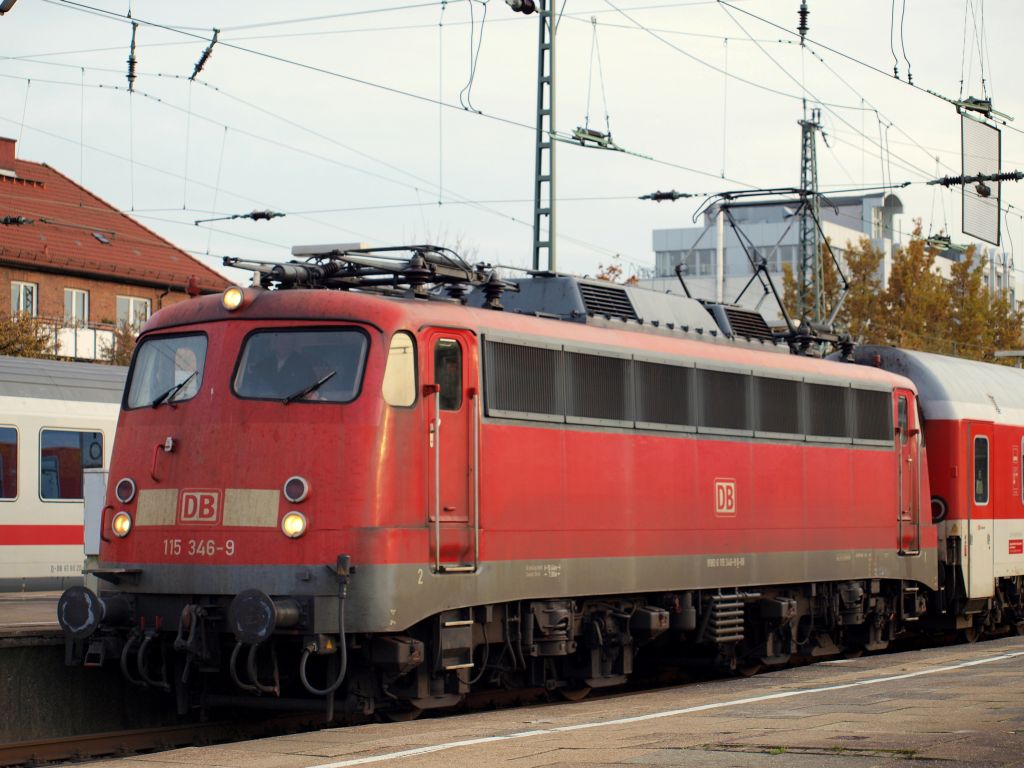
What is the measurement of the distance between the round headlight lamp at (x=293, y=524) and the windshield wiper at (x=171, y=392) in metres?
1.69

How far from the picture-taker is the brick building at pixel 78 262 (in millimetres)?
50419

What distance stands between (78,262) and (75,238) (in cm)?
143

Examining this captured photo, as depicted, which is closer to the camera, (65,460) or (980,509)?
(980,509)

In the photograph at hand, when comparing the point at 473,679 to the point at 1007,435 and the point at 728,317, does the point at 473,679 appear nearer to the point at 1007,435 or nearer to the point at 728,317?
the point at 728,317

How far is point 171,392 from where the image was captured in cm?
1345

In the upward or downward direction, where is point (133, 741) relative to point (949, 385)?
downward

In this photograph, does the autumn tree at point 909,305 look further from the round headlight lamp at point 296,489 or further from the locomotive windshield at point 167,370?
the round headlight lamp at point 296,489

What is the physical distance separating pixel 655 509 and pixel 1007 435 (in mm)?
9806

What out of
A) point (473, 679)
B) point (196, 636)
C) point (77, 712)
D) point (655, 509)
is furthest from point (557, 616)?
point (77, 712)

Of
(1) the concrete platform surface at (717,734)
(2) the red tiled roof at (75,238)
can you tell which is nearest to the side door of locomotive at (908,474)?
(1) the concrete platform surface at (717,734)

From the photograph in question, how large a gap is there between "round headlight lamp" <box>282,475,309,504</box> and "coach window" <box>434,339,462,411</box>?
4.52 ft

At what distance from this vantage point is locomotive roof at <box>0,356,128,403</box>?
2403 cm

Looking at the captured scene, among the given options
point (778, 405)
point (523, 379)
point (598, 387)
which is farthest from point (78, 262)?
point (523, 379)

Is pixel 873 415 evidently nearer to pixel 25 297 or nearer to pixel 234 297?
pixel 234 297
